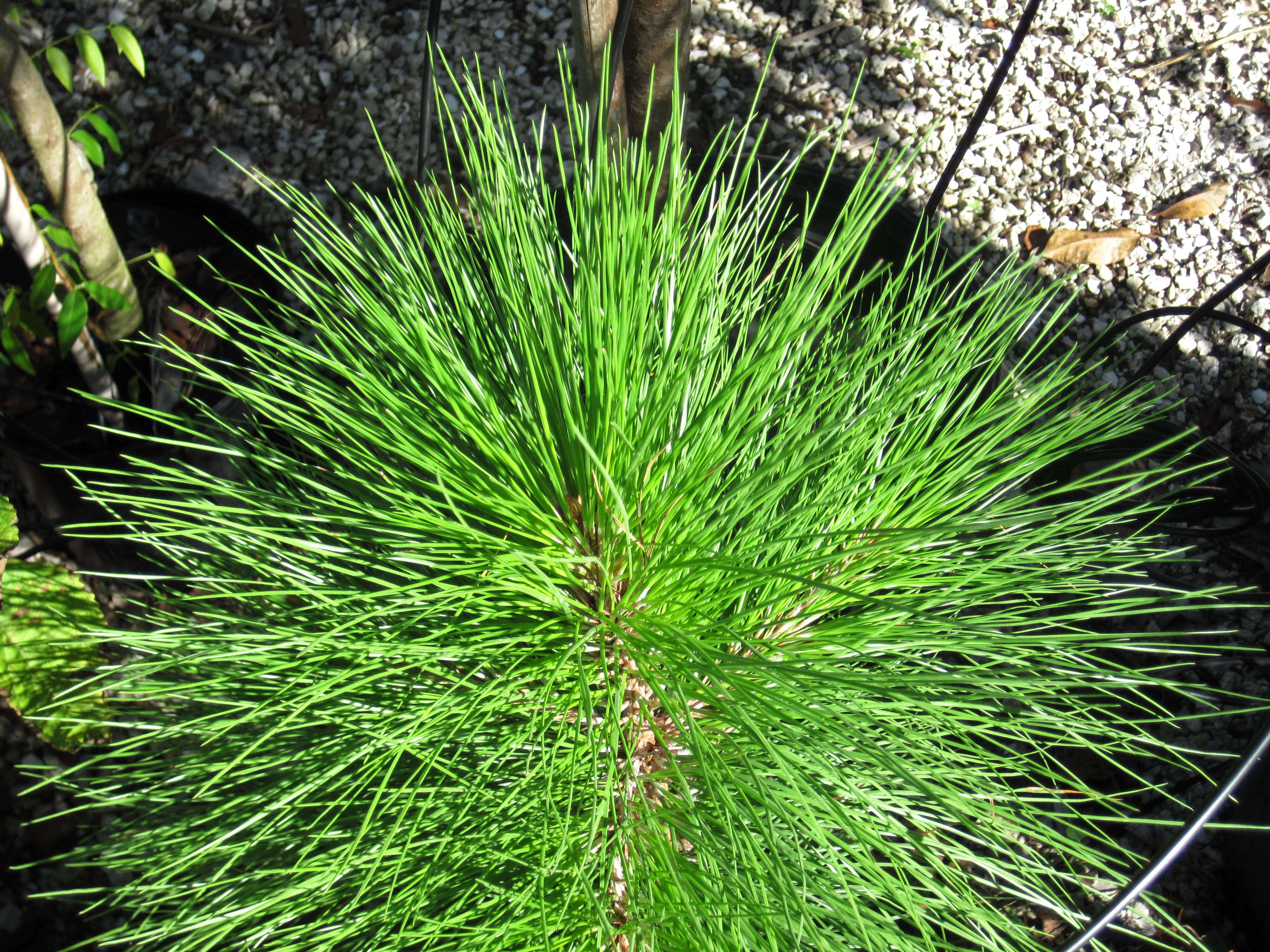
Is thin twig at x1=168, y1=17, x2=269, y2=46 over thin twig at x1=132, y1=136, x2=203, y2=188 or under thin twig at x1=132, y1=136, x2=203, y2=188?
over

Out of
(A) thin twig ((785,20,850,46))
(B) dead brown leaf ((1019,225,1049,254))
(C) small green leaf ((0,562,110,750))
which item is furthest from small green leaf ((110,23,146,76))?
(B) dead brown leaf ((1019,225,1049,254))

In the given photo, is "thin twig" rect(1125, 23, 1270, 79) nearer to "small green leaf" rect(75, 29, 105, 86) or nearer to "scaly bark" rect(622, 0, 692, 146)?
"scaly bark" rect(622, 0, 692, 146)

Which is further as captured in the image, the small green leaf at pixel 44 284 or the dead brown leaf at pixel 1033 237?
the dead brown leaf at pixel 1033 237

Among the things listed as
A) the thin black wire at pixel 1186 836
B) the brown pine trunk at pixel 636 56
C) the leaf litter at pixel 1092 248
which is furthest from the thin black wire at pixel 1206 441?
the brown pine trunk at pixel 636 56

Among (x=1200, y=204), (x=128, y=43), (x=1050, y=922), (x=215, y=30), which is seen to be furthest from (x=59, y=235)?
(x=1200, y=204)

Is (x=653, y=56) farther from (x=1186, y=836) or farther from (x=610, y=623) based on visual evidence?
(x=1186, y=836)

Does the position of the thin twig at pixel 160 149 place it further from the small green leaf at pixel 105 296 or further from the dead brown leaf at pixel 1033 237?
the dead brown leaf at pixel 1033 237
